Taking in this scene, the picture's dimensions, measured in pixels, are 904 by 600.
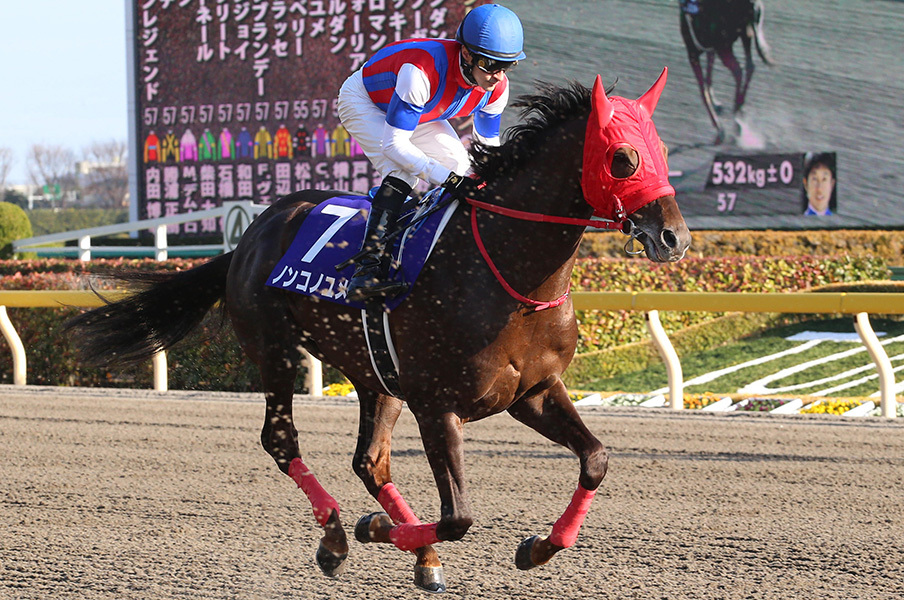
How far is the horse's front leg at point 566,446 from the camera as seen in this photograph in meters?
3.22

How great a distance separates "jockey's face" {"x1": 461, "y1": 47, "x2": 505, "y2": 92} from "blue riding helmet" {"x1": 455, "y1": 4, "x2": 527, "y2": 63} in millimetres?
33

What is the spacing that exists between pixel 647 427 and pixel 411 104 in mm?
3769

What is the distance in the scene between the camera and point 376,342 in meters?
3.41

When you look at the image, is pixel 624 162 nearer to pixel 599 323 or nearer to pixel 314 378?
pixel 314 378

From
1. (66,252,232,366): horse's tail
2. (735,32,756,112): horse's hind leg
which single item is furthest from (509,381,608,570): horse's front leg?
(735,32,756,112): horse's hind leg

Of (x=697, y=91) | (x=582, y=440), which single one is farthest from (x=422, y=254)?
(x=697, y=91)

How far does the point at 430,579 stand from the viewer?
3262mm

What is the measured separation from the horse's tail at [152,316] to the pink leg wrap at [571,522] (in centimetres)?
198

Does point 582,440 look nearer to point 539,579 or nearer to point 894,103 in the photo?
point 539,579

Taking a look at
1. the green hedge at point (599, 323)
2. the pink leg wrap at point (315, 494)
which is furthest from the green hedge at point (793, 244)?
the pink leg wrap at point (315, 494)

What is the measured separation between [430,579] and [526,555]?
0.30 m

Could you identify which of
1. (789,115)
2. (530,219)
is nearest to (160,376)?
(530,219)

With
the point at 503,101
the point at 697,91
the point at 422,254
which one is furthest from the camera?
the point at 697,91

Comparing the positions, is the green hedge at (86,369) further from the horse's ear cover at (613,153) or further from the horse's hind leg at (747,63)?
the horse's hind leg at (747,63)
